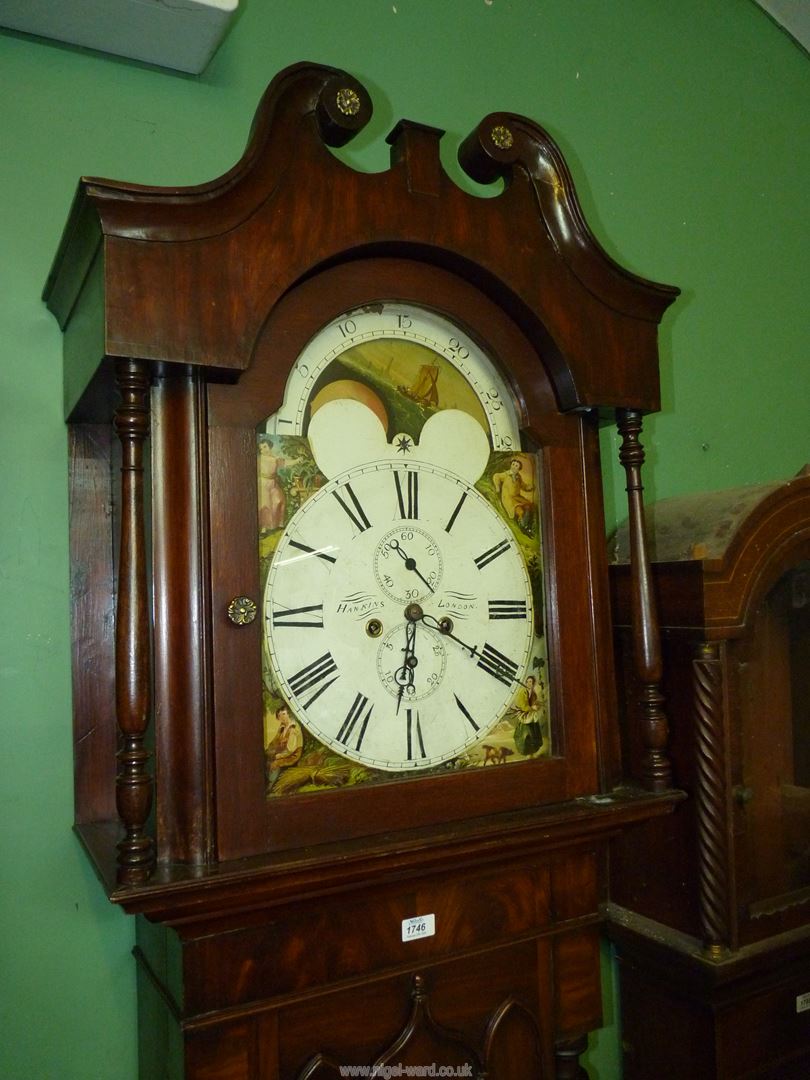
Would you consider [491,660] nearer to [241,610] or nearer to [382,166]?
[241,610]

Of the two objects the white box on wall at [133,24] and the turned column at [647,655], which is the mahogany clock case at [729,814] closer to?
the turned column at [647,655]

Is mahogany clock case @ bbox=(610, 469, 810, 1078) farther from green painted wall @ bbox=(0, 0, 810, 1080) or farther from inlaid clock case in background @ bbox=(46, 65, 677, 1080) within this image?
green painted wall @ bbox=(0, 0, 810, 1080)

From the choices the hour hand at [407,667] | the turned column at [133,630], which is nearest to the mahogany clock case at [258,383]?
the turned column at [133,630]

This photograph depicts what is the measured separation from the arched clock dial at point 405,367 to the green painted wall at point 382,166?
37 centimetres

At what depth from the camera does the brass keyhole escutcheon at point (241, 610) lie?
926 mm

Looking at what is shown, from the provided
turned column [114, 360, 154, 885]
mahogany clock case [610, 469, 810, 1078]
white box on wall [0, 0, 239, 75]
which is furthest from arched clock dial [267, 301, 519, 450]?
white box on wall [0, 0, 239, 75]

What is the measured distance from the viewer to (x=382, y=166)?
1433 mm

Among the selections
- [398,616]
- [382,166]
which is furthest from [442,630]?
[382,166]

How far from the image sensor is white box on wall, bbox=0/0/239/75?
1.14 meters

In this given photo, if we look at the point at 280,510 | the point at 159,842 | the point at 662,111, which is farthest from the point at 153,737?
the point at 662,111

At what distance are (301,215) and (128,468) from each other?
13.3 inches

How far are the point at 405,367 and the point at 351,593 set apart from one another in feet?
0.93

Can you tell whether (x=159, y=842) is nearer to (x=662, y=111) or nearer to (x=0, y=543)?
(x=0, y=543)

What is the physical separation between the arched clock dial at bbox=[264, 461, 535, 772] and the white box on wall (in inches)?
25.9
